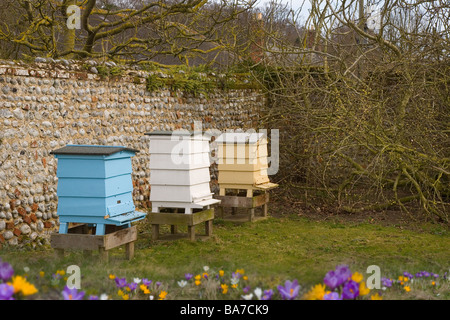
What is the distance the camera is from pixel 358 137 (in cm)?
893

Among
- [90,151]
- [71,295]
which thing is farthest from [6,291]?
[90,151]

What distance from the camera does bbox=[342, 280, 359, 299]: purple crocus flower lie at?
324 centimetres

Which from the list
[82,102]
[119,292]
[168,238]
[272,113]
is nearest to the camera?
[119,292]

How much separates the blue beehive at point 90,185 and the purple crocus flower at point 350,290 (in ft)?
10.7

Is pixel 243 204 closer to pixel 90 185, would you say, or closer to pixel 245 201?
pixel 245 201

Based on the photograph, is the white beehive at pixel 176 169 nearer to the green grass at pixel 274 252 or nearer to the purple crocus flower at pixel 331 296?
the green grass at pixel 274 252

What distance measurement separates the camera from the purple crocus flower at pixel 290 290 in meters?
3.24

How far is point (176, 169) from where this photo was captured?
7.30 metres

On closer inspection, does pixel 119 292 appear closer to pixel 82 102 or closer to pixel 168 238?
pixel 168 238

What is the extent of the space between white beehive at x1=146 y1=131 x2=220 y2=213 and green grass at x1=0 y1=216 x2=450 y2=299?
0.59 metres

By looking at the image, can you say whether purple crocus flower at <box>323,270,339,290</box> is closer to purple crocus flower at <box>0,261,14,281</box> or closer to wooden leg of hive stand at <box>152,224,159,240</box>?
purple crocus flower at <box>0,261,14,281</box>

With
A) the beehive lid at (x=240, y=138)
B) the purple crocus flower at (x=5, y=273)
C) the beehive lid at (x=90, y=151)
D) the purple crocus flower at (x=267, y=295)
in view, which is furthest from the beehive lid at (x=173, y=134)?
the purple crocus flower at (x=5, y=273)
